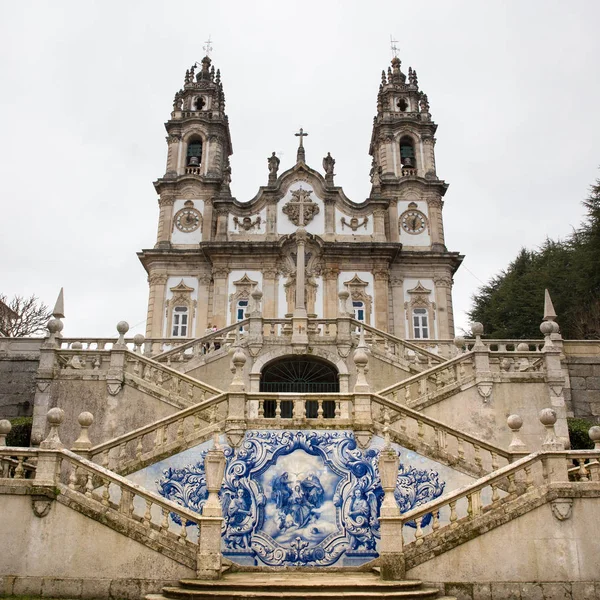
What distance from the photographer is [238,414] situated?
39.2ft

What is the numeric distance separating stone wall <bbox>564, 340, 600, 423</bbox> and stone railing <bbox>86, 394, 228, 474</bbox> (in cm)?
1280

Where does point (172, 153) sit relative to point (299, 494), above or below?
above

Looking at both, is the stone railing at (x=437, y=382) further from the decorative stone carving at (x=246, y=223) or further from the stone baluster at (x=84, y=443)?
the decorative stone carving at (x=246, y=223)

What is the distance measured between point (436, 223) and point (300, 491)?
2353 cm

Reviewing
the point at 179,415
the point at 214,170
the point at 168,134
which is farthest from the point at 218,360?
the point at 168,134

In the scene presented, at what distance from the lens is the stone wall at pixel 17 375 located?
65.9 ft

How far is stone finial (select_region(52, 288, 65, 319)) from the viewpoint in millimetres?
18250

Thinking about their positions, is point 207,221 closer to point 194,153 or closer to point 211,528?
point 194,153

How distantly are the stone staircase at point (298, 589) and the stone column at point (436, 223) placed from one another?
79.4ft

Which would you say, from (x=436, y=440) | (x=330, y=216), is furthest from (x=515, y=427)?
(x=330, y=216)

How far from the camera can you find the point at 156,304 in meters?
30.7

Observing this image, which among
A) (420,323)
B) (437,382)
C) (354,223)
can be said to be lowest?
(437,382)

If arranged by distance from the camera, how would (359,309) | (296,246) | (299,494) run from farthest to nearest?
(296,246) → (359,309) → (299,494)

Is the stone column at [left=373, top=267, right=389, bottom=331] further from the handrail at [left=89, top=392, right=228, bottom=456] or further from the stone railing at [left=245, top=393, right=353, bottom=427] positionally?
the handrail at [left=89, top=392, right=228, bottom=456]
